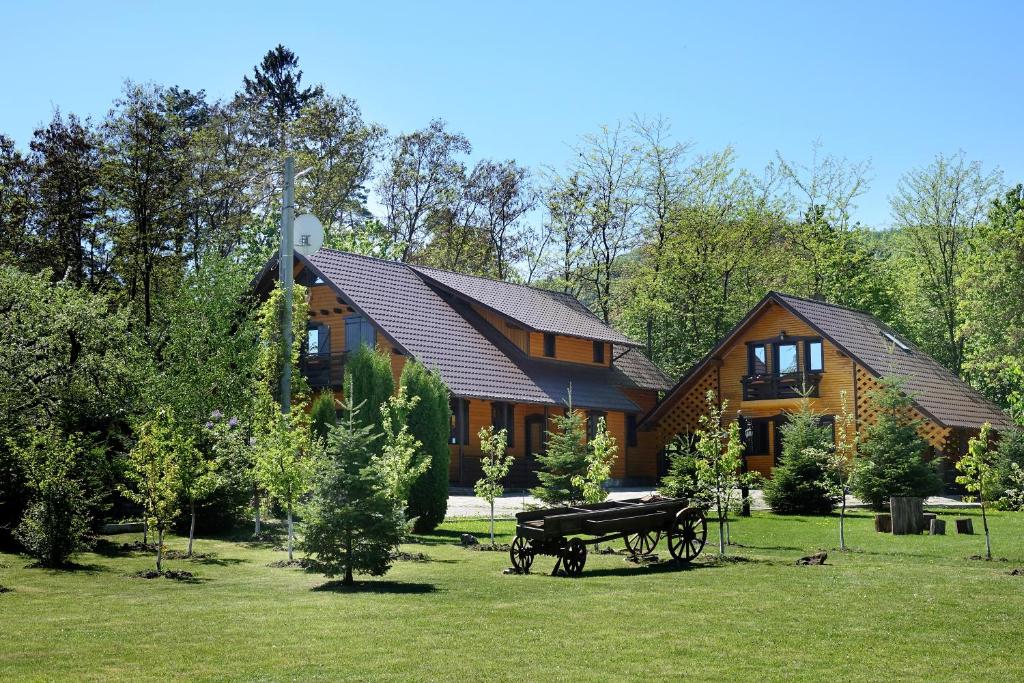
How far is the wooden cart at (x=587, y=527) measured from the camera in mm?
16688

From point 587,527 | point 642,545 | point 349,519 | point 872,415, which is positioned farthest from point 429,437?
point 872,415

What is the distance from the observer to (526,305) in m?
43.8

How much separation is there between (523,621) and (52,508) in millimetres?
9118

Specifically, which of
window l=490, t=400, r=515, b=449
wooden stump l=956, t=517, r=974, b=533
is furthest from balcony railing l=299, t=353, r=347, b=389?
wooden stump l=956, t=517, r=974, b=533

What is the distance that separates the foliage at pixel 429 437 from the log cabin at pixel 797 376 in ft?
57.4

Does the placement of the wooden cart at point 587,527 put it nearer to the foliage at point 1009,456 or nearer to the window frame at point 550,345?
the foliage at point 1009,456

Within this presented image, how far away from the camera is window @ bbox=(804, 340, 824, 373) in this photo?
4000 cm

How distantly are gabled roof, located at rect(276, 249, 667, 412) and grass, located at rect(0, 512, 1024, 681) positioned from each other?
1843 cm

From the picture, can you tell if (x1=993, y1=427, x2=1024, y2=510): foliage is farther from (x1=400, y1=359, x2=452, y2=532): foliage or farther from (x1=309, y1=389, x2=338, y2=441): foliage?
(x1=309, y1=389, x2=338, y2=441): foliage

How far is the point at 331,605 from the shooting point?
13484 mm

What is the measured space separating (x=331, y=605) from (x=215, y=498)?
977 cm

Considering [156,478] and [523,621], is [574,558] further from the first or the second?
[156,478]

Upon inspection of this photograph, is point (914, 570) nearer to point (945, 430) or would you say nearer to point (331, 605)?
point (331, 605)

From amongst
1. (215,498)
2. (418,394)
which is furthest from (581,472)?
(215,498)
